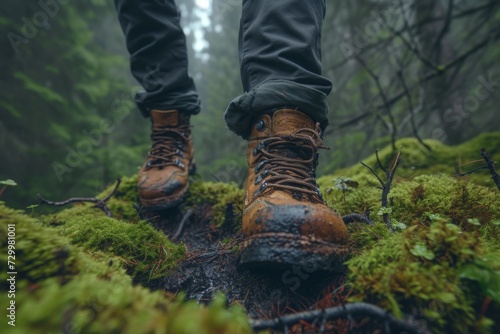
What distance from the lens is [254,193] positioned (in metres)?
1.43

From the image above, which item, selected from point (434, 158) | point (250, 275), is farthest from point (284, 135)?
point (434, 158)

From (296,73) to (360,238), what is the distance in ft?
3.13

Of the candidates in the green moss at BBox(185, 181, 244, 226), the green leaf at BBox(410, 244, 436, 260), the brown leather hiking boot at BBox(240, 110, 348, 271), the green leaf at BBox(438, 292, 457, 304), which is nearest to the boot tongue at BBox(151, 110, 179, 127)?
the green moss at BBox(185, 181, 244, 226)

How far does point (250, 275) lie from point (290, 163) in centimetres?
58

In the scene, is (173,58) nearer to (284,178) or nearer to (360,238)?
(284,178)

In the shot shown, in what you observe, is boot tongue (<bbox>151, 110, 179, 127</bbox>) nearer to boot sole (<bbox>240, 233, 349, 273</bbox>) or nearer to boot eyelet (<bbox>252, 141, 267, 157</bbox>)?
boot eyelet (<bbox>252, 141, 267, 157</bbox>)

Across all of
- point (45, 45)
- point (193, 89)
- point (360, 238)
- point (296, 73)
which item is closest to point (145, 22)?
point (193, 89)

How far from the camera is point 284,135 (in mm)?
1498

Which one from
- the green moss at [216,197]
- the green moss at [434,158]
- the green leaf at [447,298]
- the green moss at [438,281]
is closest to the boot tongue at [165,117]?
the green moss at [216,197]

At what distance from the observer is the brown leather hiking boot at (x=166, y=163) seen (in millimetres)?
2070

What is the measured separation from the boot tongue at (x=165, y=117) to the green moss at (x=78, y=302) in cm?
153

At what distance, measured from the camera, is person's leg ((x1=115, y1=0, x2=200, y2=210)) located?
2266 millimetres

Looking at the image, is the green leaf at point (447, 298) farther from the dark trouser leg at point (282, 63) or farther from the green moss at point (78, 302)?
the dark trouser leg at point (282, 63)

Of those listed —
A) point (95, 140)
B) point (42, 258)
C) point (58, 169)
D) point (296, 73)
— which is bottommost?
point (42, 258)
